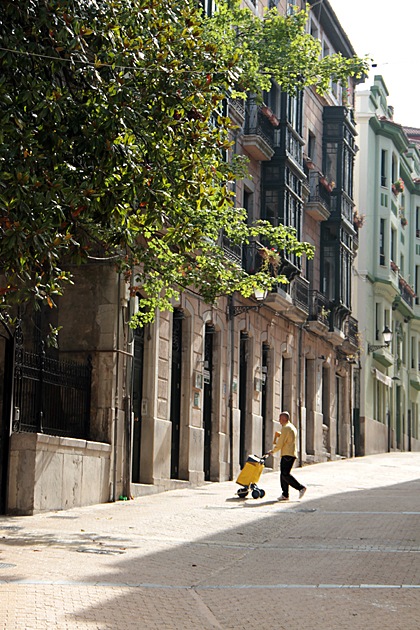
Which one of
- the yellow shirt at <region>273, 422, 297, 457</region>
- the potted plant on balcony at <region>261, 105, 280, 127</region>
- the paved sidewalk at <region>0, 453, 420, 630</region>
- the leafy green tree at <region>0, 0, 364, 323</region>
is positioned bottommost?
the paved sidewalk at <region>0, 453, 420, 630</region>

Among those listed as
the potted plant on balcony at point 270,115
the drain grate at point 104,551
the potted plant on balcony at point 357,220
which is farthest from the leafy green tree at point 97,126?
the potted plant on balcony at point 357,220

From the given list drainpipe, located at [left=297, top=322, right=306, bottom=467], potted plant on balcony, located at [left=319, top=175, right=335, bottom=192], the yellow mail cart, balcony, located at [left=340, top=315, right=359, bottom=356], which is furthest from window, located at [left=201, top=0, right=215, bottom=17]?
balcony, located at [left=340, top=315, right=359, bottom=356]

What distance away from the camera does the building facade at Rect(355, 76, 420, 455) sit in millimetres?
46125

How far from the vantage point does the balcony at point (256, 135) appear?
2867cm

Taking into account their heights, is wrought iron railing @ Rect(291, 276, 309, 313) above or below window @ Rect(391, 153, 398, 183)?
below

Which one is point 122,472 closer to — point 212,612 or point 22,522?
point 22,522

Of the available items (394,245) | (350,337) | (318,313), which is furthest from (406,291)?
(318,313)

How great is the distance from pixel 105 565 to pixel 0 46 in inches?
210

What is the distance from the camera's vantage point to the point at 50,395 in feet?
59.6

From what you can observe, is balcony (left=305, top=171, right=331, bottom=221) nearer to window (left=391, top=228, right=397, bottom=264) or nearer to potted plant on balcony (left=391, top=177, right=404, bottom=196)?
potted plant on balcony (left=391, top=177, right=404, bottom=196)

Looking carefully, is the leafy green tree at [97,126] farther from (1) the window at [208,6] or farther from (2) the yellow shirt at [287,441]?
(1) the window at [208,6]

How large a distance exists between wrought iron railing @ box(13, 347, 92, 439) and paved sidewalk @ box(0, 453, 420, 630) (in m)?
1.48

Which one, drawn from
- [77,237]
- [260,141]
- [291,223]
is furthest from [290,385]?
[77,237]

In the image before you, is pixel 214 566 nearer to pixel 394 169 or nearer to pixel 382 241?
pixel 382 241
